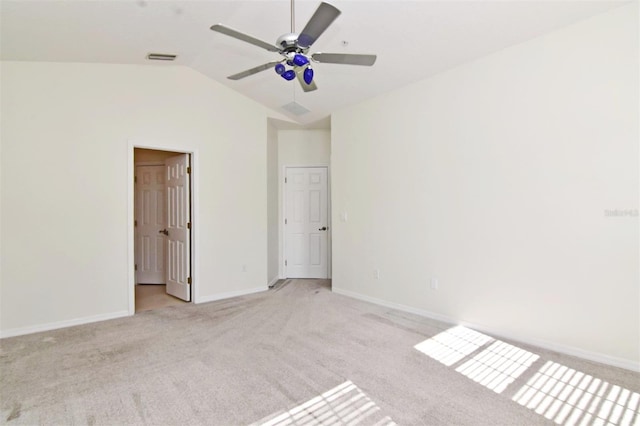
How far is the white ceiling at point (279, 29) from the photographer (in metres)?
2.72

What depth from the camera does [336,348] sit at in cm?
301

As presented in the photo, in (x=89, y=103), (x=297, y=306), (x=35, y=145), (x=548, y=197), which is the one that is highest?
(x=89, y=103)

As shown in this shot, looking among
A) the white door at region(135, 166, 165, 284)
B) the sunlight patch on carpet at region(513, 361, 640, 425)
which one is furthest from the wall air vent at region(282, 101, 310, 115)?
the sunlight patch on carpet at region(513, 361, 640, 425)

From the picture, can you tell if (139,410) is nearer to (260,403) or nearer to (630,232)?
(260,403)

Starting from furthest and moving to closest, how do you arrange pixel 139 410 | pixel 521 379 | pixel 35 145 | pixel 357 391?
pixel 35 145
pixel 521 379
pixel 357 391
pixel 139 410

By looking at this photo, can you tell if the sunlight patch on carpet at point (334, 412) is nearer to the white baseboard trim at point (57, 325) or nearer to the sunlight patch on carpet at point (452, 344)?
the sunlight patch on carpet at point (452, 344)

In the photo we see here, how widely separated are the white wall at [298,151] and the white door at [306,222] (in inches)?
3.8

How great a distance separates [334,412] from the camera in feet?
6.75

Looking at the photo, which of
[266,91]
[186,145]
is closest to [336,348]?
[186,145]

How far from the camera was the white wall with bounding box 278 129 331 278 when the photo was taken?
6.16 meters

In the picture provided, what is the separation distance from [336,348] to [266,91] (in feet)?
11.8

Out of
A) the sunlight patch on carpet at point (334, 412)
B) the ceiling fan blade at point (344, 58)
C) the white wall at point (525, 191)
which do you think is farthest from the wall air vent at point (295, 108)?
the sunlight patch on carpet at point (334, 412)

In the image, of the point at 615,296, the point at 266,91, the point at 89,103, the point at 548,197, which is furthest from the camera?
the point at 266,91

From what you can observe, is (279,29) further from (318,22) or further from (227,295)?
(227,295)
